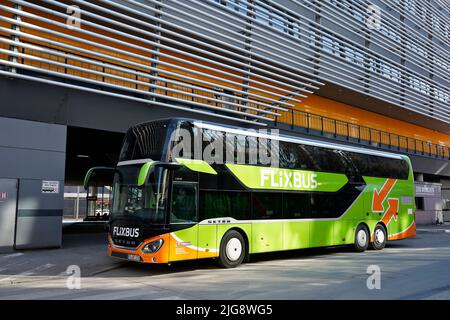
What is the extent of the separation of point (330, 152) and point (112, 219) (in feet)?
26.0

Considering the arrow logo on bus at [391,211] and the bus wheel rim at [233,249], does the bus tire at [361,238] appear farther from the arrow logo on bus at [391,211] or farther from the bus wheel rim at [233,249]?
the bus wheel rim at [233,249]

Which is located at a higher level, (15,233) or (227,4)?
(227,4)

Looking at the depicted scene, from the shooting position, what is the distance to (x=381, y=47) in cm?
2673

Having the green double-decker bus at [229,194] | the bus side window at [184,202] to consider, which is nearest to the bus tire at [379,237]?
the green double-decker bus at [229,194]

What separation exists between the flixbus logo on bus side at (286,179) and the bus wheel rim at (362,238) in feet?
7.16

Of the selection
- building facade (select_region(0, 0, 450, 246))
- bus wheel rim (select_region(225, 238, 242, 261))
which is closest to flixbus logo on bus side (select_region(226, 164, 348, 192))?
bus wheel rim (select_region(225, 238, 242, 261))

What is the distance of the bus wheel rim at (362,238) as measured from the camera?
15787 millimetres

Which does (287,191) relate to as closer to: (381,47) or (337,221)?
(337,221)

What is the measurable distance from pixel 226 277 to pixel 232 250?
176 cm

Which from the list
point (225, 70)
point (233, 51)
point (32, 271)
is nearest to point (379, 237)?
point (225, 70)

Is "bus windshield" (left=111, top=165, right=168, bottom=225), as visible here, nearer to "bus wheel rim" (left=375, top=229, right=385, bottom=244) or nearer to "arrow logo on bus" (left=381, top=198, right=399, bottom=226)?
"bus wheel rim" (left=375, top=229, right=385, bottom=244)

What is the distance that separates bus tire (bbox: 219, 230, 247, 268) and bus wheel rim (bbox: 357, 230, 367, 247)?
5956 millimetres

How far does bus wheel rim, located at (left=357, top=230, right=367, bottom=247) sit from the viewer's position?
1579 centimetres
